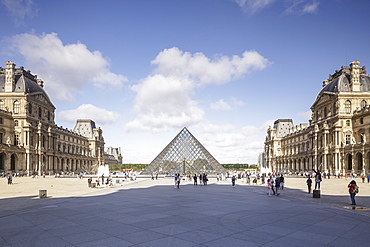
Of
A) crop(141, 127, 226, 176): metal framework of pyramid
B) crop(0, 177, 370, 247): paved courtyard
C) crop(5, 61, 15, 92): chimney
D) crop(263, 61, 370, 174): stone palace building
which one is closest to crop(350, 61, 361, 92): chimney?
crop(263, 61, 370, 174): stone palace building

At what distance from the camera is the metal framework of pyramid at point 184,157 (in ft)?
138

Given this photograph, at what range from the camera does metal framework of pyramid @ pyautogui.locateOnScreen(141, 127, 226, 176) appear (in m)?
42.2

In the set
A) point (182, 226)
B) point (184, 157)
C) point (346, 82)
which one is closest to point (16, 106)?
point (184, 157)

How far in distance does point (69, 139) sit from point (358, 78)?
65.1 m

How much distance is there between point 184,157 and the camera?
42.9 m

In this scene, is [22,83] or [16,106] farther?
[22,83]

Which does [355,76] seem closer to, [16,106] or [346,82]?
[346,82]

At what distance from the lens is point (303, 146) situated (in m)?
66.8

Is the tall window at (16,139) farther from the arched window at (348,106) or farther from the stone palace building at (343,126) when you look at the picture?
the arched window at (348,106)

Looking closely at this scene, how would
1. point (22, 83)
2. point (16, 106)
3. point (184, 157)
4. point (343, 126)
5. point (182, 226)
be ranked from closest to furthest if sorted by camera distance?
point (182, 226) < point (184, 157) < point (343, 126) < point (16, 106) < point (22, 83)

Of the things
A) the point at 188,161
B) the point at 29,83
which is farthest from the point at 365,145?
the point at 29,83

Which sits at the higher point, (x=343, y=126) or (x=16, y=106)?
(x=16, y=106)

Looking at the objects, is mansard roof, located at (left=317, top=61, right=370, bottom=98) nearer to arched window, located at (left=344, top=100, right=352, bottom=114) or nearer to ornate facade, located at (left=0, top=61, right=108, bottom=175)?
arched window, located at (left=344, top=100, right=352, bottom=114)

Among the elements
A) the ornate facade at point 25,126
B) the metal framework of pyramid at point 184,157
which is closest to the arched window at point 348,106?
the metal framework of pyramid at point 184,157
